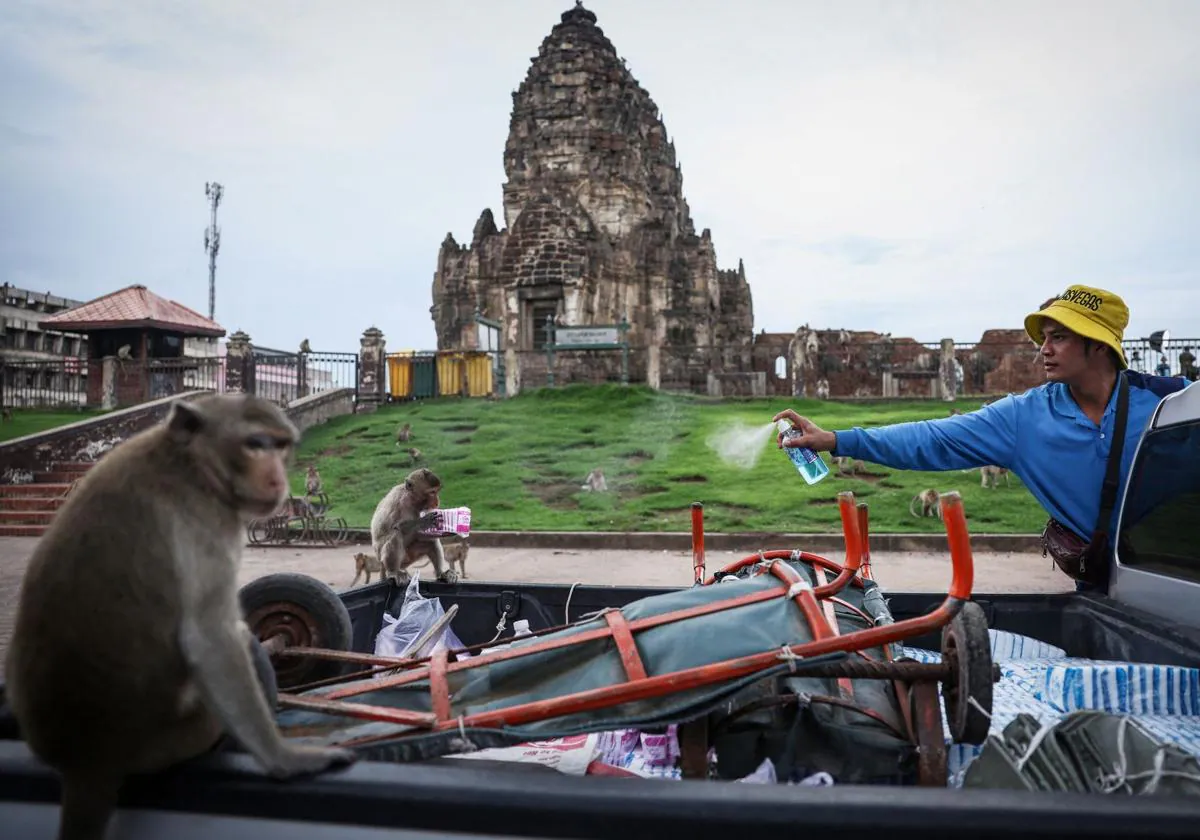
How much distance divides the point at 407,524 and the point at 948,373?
1964 cm

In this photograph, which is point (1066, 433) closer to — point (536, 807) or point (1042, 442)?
point (1042, 442)

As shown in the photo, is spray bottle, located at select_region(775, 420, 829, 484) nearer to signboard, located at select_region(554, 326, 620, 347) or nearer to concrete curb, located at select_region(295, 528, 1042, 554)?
concrete curb, located at select_region(295, 528, 1042, 554)

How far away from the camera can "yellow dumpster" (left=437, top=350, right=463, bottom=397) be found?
23.2 m

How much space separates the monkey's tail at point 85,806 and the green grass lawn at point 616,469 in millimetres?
10459

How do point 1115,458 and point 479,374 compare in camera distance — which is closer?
point 1115,458

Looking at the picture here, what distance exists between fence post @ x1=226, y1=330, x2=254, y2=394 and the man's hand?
20.0 meters

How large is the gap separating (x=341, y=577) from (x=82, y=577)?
7.82 meters

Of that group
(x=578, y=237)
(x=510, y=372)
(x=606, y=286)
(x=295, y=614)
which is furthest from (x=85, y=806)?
(x=606, y=286)

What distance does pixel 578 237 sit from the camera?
81.4ft

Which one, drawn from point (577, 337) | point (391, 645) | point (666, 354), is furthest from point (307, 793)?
point (666, 354)

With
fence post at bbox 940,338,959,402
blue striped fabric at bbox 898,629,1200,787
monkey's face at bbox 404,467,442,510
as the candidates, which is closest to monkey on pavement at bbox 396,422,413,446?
monkey's face at bbox 404,467,442,510

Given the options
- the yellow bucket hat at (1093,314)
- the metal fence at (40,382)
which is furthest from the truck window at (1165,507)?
the metal fence at (40,382)

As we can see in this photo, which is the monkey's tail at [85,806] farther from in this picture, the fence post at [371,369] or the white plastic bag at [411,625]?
the fence post at [371,369]

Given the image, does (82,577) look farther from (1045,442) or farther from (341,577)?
(341,577)
